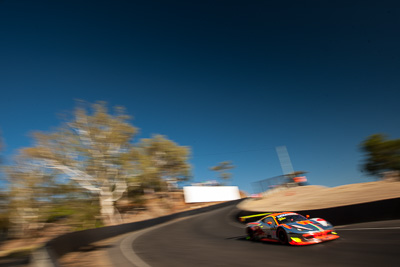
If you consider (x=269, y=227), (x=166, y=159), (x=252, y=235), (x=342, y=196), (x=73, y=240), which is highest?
(x=166, y=159)

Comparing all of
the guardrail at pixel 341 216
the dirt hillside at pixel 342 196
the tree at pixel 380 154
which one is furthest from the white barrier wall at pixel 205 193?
the guardrail at pixel 341 216

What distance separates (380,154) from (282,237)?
3136 cm

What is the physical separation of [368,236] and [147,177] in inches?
1383

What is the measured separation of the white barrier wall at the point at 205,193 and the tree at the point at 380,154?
2811cm

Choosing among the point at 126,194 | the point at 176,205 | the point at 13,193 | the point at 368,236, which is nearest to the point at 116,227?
the point at 13,193

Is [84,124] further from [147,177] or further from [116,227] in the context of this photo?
[116,227]

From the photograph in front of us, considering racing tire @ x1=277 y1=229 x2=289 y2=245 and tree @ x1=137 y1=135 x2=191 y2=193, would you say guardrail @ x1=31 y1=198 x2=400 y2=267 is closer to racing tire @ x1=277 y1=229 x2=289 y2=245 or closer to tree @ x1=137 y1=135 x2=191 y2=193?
racing tire @ x1=277 y1=229 x2=289 y2=245

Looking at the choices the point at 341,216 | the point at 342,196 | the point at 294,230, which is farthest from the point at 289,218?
the point at 342,196

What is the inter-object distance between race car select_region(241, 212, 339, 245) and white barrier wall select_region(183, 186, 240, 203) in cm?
4087

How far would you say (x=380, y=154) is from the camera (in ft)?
106

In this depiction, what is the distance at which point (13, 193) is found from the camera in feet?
90.7

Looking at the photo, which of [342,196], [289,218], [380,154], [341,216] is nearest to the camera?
[289,218]

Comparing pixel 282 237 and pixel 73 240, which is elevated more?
pixel 73 240

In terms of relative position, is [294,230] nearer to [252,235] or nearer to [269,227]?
[269,227]
